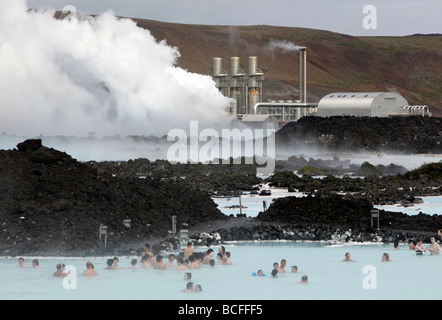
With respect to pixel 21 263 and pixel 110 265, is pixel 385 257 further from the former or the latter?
pixel 21 263

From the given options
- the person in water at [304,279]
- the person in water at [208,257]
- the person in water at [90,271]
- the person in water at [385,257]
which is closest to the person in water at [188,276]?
the person in water at [208,257]

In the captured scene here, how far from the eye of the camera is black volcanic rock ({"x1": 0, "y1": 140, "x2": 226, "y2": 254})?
2670 centimetres

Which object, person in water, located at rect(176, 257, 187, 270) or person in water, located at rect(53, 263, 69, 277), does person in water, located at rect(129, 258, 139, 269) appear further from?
person in water, located at rect(53, 263, 69, 277)

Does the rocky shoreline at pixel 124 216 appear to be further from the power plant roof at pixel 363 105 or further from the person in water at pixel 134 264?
the power plant roof at pixel 363 105

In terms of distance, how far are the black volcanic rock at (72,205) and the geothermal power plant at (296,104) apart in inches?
2341

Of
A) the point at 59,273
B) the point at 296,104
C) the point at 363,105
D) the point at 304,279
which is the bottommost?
the point at 304,279

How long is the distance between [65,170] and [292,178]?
24.8m

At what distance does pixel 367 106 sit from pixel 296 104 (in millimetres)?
13488

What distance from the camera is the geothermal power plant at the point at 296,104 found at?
9049 centimetres

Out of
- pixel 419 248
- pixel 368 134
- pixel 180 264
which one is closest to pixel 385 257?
pixel 419 248

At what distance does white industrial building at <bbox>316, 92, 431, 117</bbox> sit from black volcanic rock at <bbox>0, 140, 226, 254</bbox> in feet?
191

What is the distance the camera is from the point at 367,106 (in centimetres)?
8956
